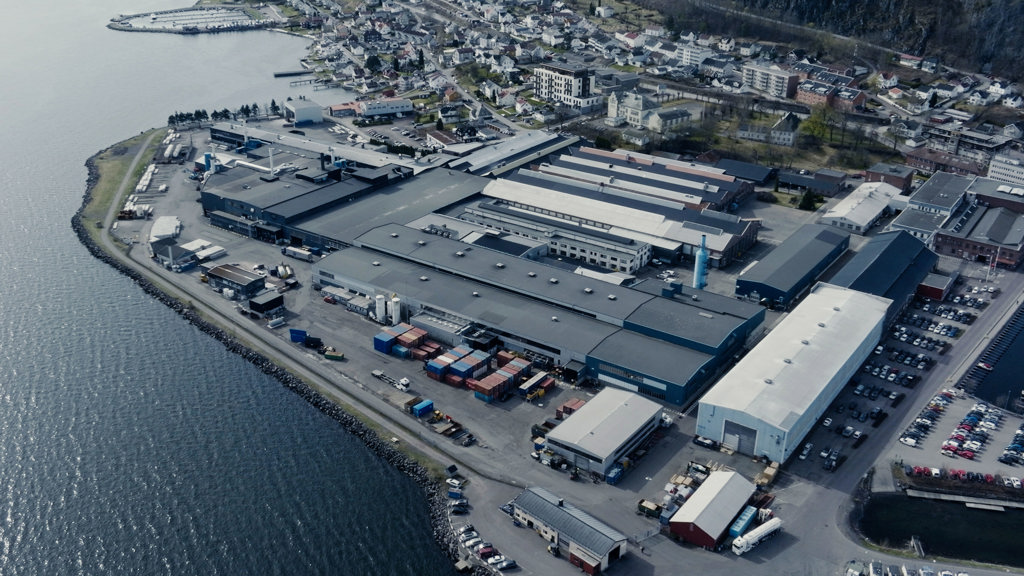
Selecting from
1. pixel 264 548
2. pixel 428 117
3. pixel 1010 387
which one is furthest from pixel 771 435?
pixel 428 117

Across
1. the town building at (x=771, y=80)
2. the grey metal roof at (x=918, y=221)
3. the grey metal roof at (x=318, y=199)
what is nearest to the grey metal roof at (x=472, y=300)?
the grey metal roof at (x=318, y=199)

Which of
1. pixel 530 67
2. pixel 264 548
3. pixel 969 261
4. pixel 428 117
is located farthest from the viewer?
pixel 530 67

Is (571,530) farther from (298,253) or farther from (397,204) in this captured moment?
(397,204)

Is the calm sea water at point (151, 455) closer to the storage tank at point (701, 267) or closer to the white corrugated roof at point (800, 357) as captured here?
the white corrugated roof at point (800, 357)

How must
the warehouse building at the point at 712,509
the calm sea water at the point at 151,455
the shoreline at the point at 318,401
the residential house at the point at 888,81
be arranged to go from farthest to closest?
the residential house at the point at 888,81 < the shoreline at the point at 318,401 < the calm sea water at the point at 151,455 < the warehouse building at the point at 712,509

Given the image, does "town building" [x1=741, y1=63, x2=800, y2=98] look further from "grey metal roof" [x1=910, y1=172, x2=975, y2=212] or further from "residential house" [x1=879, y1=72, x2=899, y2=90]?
"grey metal roof" [x1=910, y1=172, x2=975, y2=212]

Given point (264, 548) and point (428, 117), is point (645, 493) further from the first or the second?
point (428, 117)

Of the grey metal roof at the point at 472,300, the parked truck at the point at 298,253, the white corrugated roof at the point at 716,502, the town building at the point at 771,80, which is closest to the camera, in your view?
the white corrugated roof at the point at 716,502
